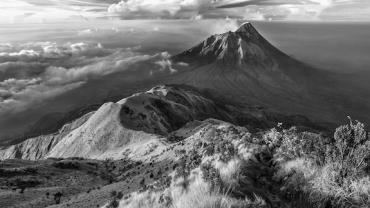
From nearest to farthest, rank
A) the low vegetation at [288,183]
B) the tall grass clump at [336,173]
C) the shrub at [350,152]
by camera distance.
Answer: the low vegetation at [288,183], the tall grass clump at [336,173], the shrub at [350,152]

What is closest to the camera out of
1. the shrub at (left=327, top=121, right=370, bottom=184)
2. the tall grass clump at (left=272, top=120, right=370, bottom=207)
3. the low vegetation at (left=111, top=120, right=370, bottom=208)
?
the low vegetation at (left=111, top=120, right=370, bottom=208)

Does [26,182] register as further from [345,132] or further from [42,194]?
[345,132]

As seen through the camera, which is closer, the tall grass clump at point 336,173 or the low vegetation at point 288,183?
the low vegetation at point 288,183

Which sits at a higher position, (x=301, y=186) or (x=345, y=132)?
(x=345, y=132)

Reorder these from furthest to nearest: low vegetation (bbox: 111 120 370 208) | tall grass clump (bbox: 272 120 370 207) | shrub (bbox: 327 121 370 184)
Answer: shrub (bbox: 327 121 370 184) < tall grass clump (bbox: 272 120 370 207) < low vegetation (bbox: 111 120 370 208)

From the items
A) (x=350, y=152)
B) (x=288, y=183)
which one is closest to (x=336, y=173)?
(x=350, y=152)

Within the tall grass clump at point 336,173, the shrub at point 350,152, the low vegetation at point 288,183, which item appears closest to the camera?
the low vegetation at point 288,183

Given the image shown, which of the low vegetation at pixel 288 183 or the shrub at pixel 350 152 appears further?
the shrub at pixel 350 152

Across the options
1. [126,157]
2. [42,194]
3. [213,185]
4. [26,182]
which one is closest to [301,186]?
[213,185]

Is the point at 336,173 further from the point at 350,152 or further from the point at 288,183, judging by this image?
the point at 288,183

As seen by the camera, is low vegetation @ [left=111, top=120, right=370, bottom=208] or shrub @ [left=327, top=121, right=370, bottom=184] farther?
shrub @ [left=327, top=121, right=370, bottom=184]

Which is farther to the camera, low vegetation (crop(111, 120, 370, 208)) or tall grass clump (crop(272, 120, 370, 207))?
tall grass clump (crop(272, 120, 370, 207))
